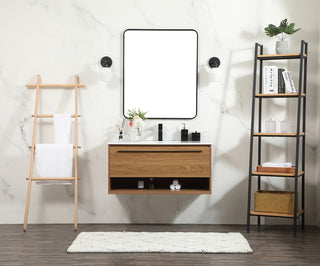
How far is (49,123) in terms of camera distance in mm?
4406

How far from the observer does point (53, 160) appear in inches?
163

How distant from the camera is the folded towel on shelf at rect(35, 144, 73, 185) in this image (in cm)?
412

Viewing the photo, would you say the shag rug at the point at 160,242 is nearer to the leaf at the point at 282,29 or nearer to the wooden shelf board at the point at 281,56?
the wooden shelf board at the point at 281,56

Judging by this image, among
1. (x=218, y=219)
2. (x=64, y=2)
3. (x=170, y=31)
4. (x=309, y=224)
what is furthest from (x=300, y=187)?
(x=64, y=2)

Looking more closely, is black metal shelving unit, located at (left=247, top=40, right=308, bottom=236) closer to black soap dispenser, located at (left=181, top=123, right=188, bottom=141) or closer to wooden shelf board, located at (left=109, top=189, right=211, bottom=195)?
wooden shelf board, located at (left=109, top=189, right=211, bottom=195)

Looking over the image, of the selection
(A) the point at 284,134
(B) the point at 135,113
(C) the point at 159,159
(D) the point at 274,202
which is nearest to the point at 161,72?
(B) the point at 135,113

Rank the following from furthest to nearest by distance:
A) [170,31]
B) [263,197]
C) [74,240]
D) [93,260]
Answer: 1. [170,31]
2. [263,197]
3. [74,240]
4. [93,260]

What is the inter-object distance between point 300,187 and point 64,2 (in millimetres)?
2917

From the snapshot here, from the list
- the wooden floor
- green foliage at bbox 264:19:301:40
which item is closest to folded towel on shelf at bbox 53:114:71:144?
the wooden floor

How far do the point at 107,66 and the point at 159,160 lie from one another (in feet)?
3.53

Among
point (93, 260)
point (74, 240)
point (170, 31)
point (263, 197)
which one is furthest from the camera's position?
point (170, 31)

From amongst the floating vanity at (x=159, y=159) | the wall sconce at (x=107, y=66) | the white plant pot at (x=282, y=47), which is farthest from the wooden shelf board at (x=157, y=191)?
the white plant pot at (x=282, y=47)

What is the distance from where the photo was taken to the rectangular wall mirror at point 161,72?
14.3 ft

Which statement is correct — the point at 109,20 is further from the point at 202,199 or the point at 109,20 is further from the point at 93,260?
the point at 93,260
